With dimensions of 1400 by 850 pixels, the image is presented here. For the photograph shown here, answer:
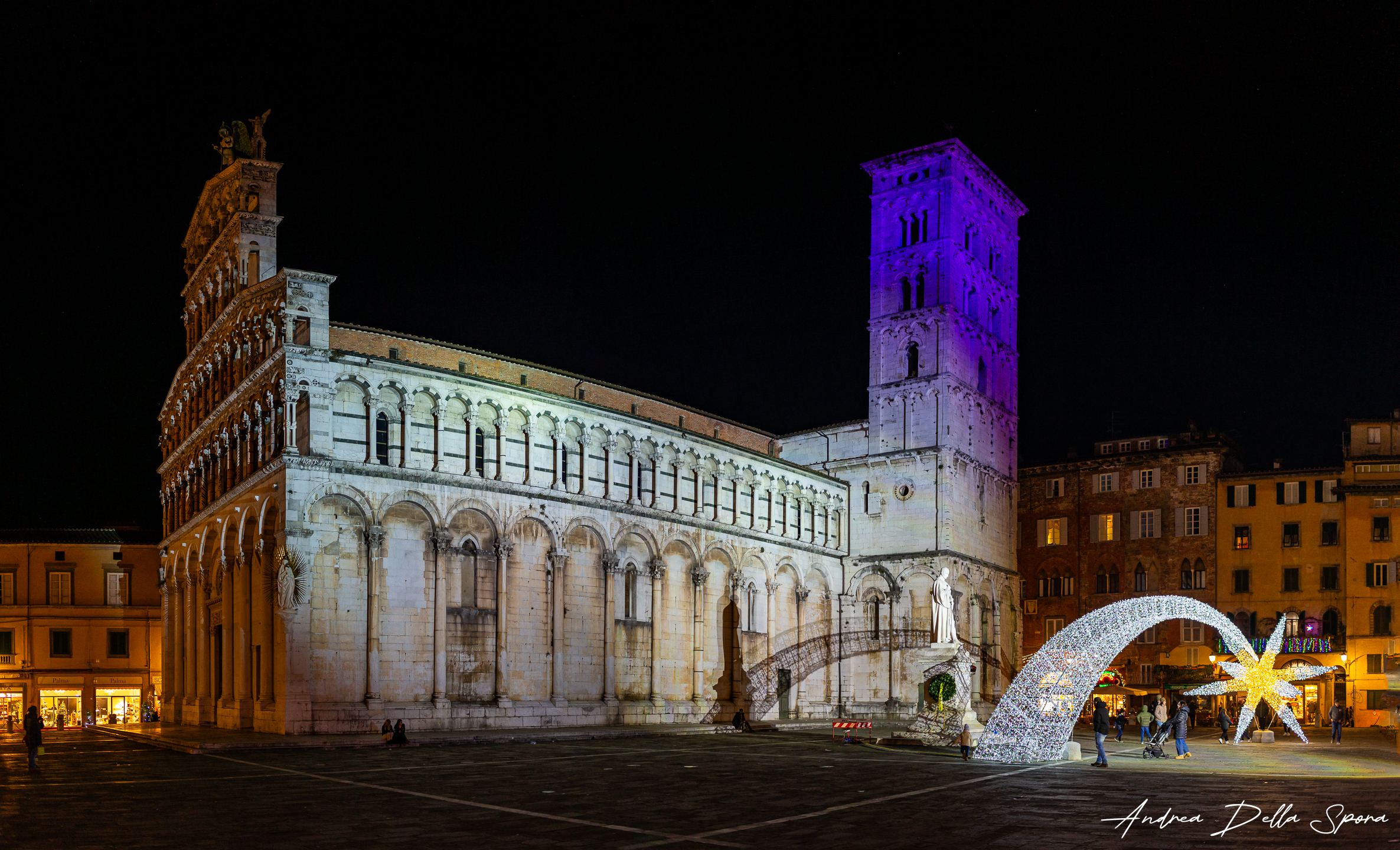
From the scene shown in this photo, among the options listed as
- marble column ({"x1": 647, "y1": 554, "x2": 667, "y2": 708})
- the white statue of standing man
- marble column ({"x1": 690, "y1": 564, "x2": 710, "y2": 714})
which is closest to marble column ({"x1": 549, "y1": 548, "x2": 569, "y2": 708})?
marble column ({"x1": 647, "y1": 554, "x2": 667, "y2": 708})

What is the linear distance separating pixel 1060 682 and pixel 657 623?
21793mm

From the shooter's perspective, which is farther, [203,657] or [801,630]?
[801,630]

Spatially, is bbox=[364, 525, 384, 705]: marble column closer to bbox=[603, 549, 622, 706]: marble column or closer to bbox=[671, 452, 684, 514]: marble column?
bbox=[603, 549, 622, 706]: marble column

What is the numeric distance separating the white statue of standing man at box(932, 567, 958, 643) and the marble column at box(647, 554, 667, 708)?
39.4 ft

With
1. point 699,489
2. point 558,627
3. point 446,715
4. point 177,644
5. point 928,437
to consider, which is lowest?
point 446,715

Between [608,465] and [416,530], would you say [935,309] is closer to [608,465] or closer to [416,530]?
[608,465]

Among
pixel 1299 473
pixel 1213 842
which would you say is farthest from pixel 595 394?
pixel 1213 842

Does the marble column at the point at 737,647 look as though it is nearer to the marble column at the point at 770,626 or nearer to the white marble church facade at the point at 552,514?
the white marble church facade at the point at 552,514

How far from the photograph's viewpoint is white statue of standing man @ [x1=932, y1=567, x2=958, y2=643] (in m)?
41.2

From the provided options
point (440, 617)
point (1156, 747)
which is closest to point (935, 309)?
point (440, 617)

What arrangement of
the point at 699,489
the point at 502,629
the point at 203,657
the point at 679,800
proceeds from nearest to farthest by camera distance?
the point at 679,800, the point at 502,629, the point at 203,657, the point at 699,489
